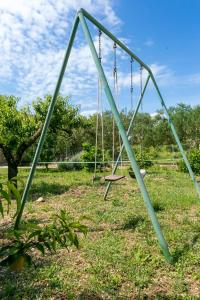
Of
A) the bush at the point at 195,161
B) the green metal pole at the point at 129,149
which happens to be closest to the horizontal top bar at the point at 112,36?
the green metal pole at the point at 129,149

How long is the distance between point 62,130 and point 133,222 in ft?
22.8

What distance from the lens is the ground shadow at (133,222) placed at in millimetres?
5366

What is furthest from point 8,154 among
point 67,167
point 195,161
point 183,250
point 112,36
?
point 67,167

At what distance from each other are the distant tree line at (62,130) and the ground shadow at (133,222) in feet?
9.11

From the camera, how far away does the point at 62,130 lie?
39.1 feet

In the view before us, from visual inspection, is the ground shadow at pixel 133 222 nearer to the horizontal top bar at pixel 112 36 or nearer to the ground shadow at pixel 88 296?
the ground shadow at pixel 88 296

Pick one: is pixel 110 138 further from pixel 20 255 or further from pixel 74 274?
pixel 20 255

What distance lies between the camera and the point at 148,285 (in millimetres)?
3227


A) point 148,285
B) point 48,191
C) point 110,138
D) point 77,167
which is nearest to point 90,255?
point 148,285

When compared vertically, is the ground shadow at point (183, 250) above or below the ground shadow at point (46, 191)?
above

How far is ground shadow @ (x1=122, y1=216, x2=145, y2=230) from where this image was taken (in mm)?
5366

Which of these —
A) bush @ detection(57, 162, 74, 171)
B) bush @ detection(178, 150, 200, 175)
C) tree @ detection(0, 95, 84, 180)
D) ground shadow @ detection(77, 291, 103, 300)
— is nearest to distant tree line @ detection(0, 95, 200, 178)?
tree @ detection(0, 95, 84, 180)

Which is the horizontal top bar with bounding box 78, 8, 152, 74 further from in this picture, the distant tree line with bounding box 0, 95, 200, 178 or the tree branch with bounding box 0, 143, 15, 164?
the tree branch with bounding box 0, 143, 15, 164

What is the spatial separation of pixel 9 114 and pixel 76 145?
19352 mm
